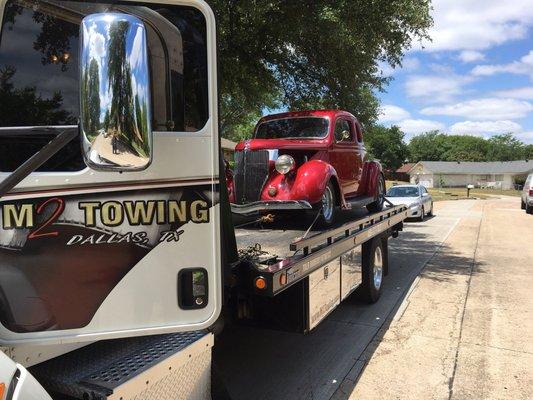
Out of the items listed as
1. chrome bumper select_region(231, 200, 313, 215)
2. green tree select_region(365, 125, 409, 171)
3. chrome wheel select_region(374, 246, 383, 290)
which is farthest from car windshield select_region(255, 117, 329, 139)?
green tree select_region(365, 125, 409, 171)

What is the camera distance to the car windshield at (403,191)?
64.4 feet

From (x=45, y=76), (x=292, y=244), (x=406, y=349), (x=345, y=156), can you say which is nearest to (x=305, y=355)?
(x=406, y=349)

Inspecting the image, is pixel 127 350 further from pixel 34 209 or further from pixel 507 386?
pixel 507 386

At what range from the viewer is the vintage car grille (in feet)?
18.0

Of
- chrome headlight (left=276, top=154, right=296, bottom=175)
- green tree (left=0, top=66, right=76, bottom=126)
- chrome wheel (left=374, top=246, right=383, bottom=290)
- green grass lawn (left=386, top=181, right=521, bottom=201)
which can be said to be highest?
green tree (left=0, top=66, right=76, bottom=126)

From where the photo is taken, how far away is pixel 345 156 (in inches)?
266

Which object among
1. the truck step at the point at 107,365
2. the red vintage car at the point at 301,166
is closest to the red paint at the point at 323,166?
the red vintage car at the point at 301,166

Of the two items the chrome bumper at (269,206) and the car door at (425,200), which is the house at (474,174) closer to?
the car door at (425,200)

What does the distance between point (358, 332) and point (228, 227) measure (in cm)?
311

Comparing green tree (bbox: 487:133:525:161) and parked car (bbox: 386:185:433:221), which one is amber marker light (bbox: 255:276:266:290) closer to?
parked car (bbox: 386:185:433:221)

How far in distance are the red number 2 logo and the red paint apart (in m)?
3.41

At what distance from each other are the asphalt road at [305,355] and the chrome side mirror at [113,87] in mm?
2163

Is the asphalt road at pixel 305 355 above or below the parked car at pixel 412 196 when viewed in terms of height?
below

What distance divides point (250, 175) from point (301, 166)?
23.6 inches
